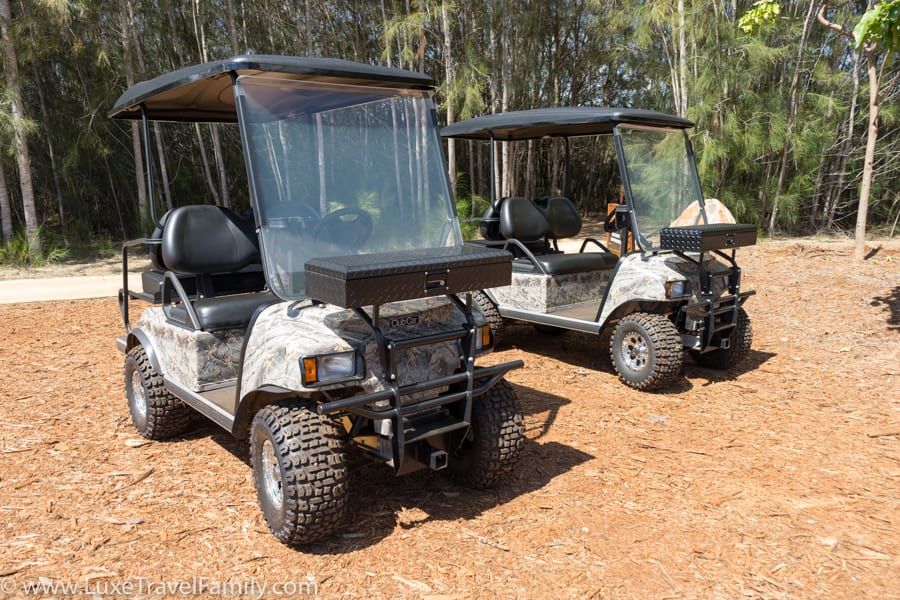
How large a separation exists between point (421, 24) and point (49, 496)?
10266mm

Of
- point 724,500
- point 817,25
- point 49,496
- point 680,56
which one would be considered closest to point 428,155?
point 724,500

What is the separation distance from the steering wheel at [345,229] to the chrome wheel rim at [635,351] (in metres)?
2.45

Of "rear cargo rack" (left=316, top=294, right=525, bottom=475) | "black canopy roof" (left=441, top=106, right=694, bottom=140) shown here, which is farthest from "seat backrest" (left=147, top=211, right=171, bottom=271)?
"black canopy roof" (left=441, top=106, right=694, bottom=140)

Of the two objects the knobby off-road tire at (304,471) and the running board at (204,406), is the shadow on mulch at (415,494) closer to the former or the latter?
the knobby off-road tire at (304,471)

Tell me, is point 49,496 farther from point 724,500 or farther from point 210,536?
point 724,500

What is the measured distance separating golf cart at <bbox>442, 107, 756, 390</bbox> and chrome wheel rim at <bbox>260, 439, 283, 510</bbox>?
2.84 meters

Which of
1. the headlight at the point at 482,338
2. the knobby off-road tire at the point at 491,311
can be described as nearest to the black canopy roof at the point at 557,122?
the knobby off-road tire at the point at 491,311

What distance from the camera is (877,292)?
754cm

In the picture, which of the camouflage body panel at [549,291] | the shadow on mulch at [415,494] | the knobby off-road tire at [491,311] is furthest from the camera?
the knobby off-road tire at [491,311]

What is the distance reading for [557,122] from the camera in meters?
5.32

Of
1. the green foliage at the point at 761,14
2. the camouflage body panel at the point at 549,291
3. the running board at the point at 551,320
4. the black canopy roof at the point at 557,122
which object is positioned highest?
the green foliage at the point at 761,14

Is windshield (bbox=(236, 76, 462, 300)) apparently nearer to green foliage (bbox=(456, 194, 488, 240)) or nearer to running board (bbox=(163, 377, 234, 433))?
running board (bbox=(163, 377, 234, 433))

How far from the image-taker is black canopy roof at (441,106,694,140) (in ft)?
16.7

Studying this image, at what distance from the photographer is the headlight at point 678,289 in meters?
4.59
